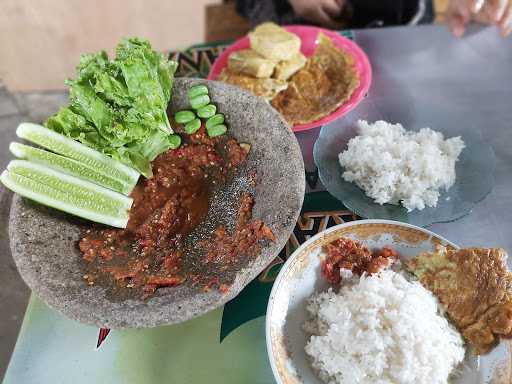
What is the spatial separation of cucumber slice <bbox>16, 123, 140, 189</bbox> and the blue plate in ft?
2.61

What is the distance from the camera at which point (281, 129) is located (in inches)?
59.9

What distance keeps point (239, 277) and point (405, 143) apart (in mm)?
898

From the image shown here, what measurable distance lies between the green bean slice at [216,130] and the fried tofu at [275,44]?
52 cm

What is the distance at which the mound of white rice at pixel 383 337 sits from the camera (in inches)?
44.7

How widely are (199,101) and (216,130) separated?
129mm

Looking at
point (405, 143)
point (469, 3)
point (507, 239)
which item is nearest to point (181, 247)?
point (405, 143)

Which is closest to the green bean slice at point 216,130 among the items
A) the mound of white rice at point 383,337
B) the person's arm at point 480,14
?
the mound of white rice at point 383,337

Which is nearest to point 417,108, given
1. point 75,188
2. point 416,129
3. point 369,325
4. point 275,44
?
point 416,129

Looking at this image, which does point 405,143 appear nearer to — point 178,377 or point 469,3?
point 469,3

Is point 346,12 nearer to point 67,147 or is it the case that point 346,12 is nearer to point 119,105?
point 119,105

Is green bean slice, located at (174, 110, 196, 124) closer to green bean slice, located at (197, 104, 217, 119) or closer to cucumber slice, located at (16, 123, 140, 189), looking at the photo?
green bean slice, located at (197, 104, 217, 119)

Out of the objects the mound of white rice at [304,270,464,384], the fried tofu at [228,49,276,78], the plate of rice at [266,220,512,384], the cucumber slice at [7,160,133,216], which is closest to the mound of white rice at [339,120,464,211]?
the plate of rice at [266,220,512,384]

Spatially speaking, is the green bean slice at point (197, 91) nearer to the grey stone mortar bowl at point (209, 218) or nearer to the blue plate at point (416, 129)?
the grey stone mortar bowl at point (209, 218)

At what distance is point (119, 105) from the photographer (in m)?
1.50
